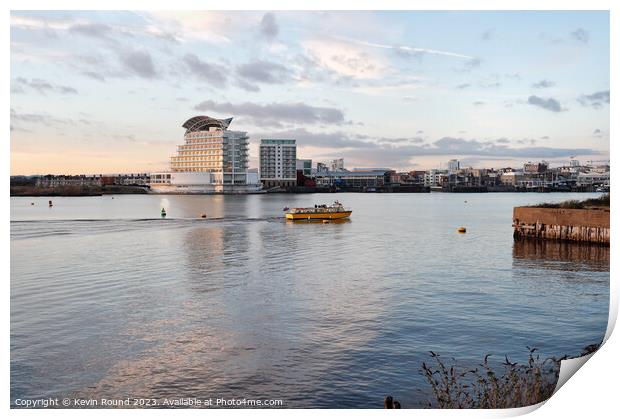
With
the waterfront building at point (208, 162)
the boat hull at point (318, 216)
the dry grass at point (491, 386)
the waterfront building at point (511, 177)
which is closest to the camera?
the dry grass at point (491, 386)

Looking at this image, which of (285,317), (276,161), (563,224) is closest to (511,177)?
(276,161)

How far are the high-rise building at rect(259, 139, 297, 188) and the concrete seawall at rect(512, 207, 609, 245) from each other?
154988 millimetres

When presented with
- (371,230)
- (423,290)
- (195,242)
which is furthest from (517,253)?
(195,242)

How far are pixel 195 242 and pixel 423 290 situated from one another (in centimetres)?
2195

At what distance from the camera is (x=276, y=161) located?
643 ft

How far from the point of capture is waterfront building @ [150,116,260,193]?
15712 cm

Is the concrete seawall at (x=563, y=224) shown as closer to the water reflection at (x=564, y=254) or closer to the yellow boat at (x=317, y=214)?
the water reflection at (x=564, y=254)

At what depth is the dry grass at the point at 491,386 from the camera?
33.2 ft

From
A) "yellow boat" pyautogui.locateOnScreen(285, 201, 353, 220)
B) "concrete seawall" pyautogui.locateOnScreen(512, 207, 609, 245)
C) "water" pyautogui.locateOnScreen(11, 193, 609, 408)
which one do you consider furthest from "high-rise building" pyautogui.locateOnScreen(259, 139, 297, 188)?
"water" pyautogui.locateOnScreen(11, 193, 609, 408)

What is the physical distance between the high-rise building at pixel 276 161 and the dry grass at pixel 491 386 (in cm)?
18306

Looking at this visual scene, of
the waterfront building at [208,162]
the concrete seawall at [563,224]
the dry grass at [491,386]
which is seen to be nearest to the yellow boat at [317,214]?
the concrete seawall at [563,224]

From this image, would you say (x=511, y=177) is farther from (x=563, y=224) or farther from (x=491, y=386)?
(x=491, y=386)

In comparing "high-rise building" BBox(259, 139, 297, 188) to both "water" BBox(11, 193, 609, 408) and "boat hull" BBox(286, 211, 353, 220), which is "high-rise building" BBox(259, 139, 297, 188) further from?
"water" BBox(11, 193, 609, 408)

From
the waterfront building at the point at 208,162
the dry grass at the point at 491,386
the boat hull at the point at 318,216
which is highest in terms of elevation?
the waterfront building at the point at 208,162
